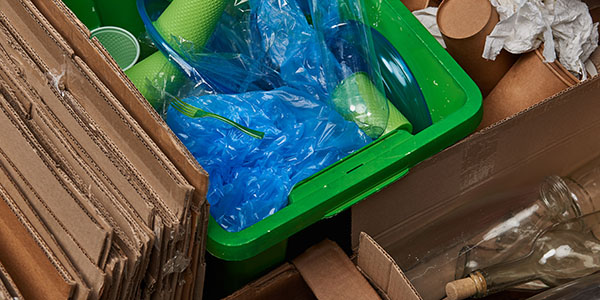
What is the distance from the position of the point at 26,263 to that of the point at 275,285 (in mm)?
363

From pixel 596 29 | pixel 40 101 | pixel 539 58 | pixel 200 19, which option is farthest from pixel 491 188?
pixel 40 101

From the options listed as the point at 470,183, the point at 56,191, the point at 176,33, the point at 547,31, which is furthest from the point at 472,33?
the point at 56,191

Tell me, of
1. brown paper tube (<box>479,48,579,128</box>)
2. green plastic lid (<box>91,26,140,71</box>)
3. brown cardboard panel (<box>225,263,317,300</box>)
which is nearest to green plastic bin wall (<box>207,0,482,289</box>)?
brown cardboard panel (<box>225,263,317,300</box>)

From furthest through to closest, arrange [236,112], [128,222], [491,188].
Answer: [491,188] → [236,112] → [128,222]

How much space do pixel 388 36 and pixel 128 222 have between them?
1.84 feet

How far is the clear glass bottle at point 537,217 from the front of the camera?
42.0 inches

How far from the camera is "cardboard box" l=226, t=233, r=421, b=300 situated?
0.83 m

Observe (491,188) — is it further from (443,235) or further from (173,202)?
(173,202)

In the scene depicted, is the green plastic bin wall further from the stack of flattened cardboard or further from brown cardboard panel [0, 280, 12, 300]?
brown cardboard panel [0, 280, 12, 300]

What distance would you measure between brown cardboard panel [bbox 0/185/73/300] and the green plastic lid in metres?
0.46

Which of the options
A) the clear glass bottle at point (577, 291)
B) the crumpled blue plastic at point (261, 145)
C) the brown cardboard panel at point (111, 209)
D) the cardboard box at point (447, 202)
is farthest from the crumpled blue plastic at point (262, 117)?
the clear glass bottle at point (577, 291)

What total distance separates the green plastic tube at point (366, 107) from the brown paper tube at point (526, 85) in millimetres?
199

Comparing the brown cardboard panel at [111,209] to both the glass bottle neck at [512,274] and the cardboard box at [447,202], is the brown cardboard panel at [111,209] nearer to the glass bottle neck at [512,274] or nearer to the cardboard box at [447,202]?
the cardboard box at [447,202]

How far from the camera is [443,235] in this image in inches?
43.8
